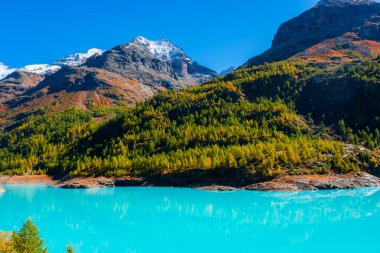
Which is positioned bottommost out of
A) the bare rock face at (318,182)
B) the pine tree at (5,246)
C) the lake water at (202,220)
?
the lake water at (202,220)

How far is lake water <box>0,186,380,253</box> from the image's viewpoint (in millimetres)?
52066

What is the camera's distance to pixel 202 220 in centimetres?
7138

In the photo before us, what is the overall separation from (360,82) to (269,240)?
141089mm

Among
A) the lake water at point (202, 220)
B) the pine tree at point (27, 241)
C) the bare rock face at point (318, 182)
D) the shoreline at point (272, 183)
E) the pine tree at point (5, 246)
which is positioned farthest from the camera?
the shoreline at point (272, 183)

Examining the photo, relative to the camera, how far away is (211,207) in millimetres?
85188

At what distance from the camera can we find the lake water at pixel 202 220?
52.1m

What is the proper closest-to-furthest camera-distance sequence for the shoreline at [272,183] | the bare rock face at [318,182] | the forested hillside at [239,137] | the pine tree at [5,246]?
1. the pine tree at [5,246]
2. the bare rock face at [318,182]
3. the shoreline at [272,183]
4. the forested hillside at [239,137]

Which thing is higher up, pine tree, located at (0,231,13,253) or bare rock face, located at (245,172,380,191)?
bare rock face, located at (245,172,380,191)

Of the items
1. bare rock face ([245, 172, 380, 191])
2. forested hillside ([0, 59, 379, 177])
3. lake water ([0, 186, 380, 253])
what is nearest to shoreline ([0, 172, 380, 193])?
bare rock face ([245, 172, 380, 191])

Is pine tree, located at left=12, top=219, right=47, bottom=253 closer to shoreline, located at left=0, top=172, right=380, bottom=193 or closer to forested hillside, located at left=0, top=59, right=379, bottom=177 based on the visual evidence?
shoreline, located at left=0, top=172, right=380, bottom=193

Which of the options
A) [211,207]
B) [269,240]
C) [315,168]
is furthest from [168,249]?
[315,168]

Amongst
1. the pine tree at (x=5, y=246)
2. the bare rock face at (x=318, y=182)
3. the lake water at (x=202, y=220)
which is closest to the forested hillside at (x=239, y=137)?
the bare rock face at (x=318, y=182)

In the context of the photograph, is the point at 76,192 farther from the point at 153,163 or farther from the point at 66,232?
the point at 66,232

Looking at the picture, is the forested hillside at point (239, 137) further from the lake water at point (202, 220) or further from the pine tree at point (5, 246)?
the pine tree at point (5, 246)
